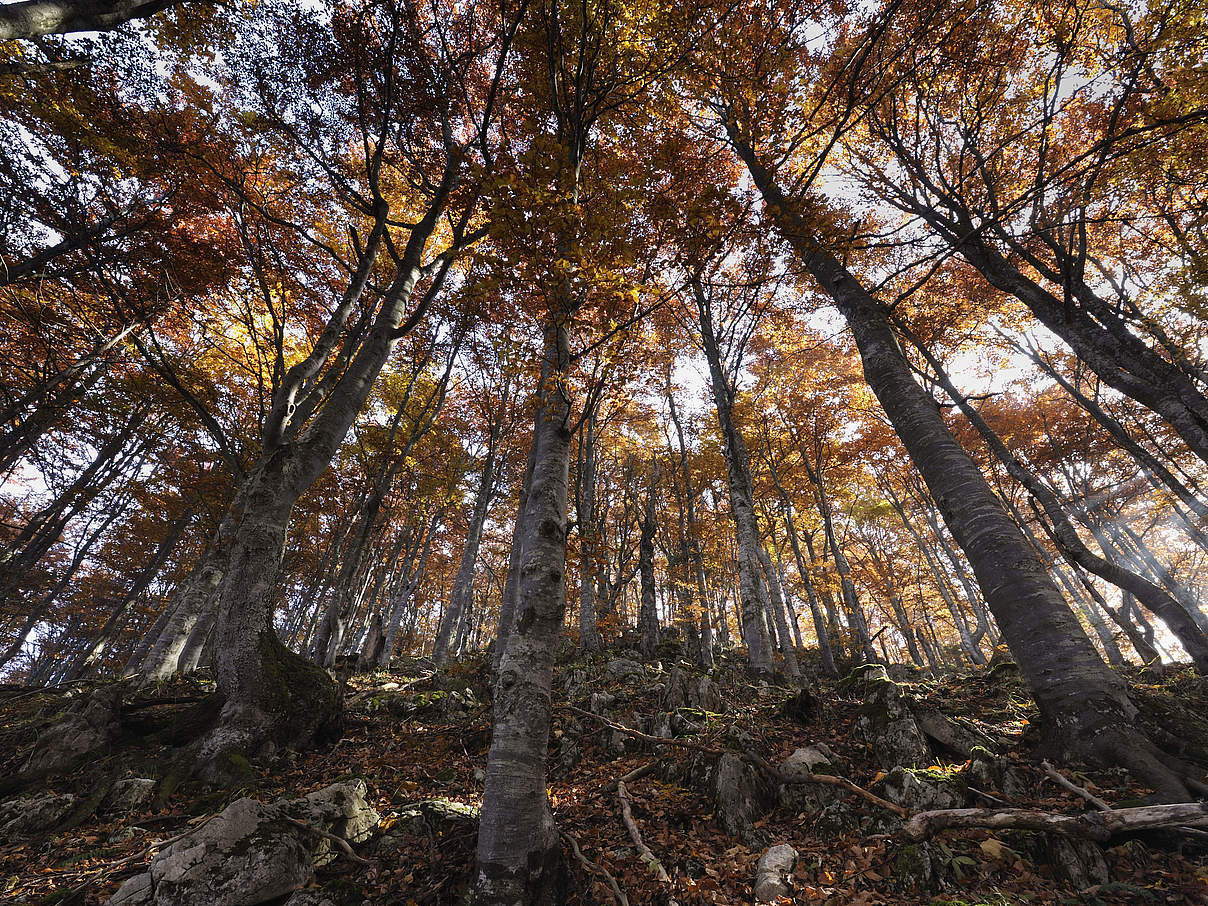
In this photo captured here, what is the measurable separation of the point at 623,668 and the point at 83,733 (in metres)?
8.22

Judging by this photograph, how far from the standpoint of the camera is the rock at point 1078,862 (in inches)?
99.0

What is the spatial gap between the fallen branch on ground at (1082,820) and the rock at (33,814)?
7818 mm

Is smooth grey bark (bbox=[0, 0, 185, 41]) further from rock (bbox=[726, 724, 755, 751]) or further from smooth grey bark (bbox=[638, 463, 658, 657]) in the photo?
smooth grey bark (bbox=[638, 463, 658, 657])

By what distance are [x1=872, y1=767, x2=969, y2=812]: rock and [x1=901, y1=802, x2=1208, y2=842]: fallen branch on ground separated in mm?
782

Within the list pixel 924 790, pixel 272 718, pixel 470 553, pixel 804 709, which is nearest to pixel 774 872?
pixel 924 790

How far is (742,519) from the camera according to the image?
32.5ft

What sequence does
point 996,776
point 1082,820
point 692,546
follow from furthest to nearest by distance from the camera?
1. point 692,546
2. point 996,776
3. point 1082,820

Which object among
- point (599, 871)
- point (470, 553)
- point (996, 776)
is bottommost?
point (599, 871)

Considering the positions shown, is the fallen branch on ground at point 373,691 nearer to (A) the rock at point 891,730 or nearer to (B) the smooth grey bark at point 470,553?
(B) the smooth grey bark at point 470,553

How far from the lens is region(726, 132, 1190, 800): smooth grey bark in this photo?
10.6ft

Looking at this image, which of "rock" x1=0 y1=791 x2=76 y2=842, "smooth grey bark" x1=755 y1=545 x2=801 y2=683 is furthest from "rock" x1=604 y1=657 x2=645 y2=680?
"rock" x1=0 y1=791 x2=76 y2=842

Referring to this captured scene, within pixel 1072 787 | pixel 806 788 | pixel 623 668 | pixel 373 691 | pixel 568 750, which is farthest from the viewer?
pixel 623 668

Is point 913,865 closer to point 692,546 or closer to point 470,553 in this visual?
point 470,553

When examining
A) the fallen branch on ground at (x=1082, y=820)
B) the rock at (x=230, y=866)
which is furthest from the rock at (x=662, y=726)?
the rock at (x=230, y=866)
